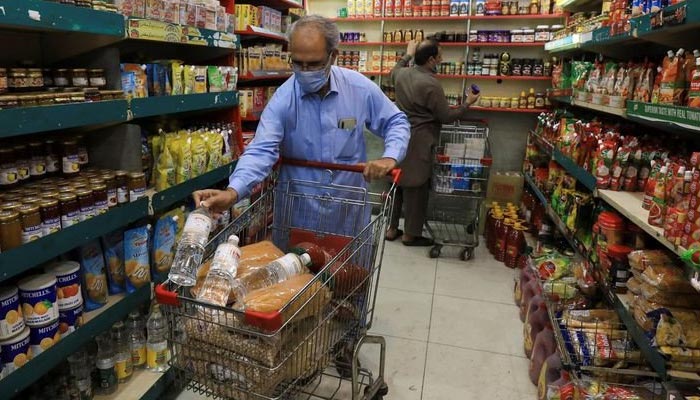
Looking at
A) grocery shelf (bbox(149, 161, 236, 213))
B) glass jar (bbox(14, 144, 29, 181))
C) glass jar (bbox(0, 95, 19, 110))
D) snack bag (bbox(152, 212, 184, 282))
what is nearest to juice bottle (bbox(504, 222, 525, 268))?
grocery shelf (bbox(149, 161, 236, 213))

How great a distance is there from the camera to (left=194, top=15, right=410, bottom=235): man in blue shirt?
7.11 ft

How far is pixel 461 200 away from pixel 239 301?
432cm

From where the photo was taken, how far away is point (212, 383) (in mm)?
1478

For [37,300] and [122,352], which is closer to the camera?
[37,300]

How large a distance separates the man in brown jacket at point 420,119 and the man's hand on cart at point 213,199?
314 centimetres

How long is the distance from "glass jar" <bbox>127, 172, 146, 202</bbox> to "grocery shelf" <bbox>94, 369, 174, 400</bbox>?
0.89 metres

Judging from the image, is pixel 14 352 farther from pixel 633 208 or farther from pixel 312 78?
pixel 633 208

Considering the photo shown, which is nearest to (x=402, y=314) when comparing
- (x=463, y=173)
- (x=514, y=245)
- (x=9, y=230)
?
(x=514, y=245)

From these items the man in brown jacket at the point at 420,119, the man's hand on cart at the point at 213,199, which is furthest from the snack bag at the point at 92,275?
the man in brown jacket at the point at 420,119

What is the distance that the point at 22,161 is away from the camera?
80.0 inches

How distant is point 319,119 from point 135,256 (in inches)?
43.7

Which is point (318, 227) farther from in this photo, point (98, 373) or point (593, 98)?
point (593, 98)

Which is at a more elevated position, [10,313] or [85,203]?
[85,203]

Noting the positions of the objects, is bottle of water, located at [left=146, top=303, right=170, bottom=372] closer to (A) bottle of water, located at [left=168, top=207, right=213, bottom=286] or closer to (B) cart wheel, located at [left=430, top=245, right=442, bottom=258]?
(A) bottle of water, located at [left=168, top=207, right=213, bottom=286]
